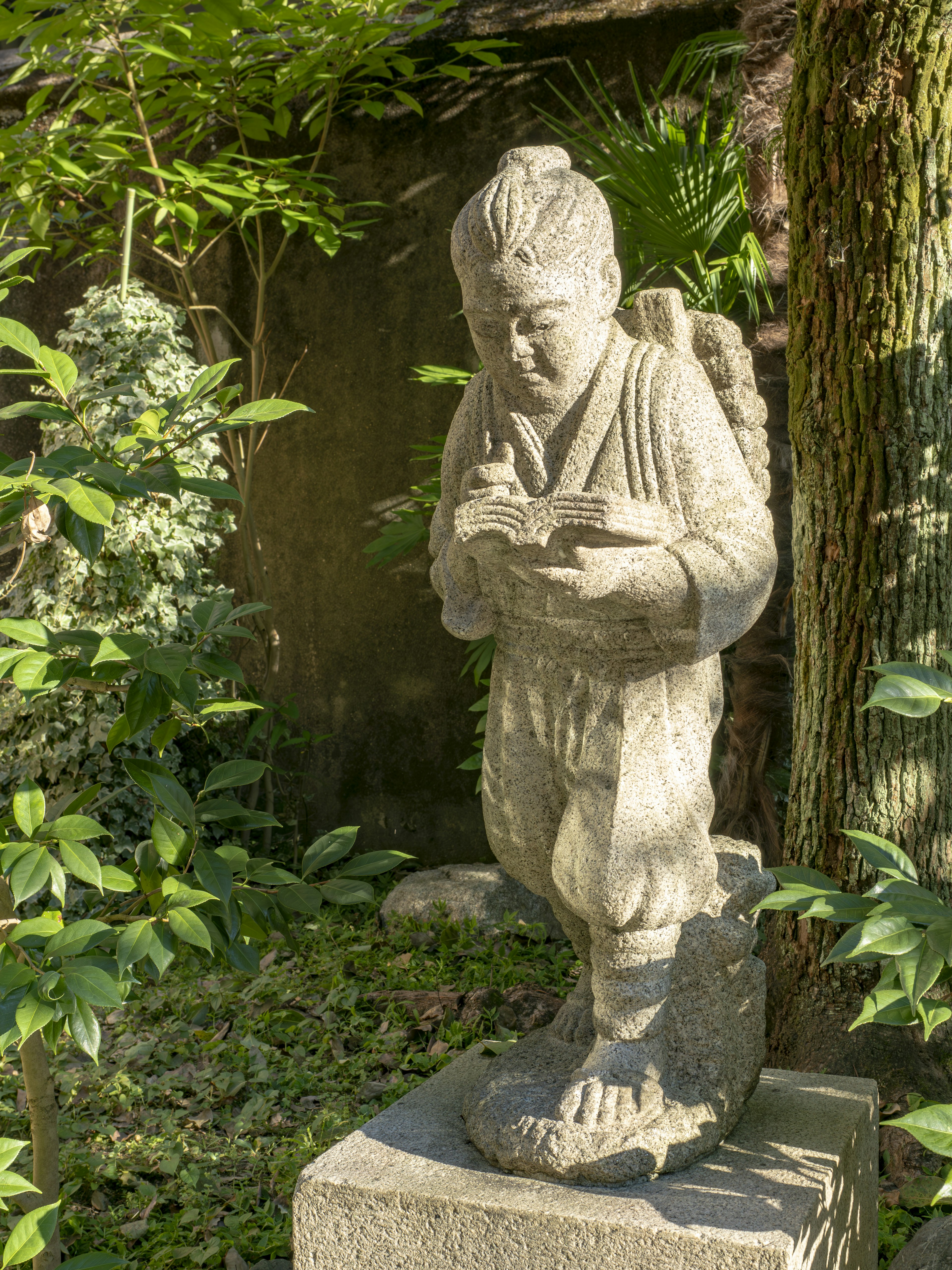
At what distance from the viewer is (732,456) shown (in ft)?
6.47

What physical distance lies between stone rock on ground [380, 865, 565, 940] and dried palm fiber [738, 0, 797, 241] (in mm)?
2708

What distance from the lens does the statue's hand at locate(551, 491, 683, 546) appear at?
6.03 feet

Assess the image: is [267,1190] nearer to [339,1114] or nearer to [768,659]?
[339,1114]

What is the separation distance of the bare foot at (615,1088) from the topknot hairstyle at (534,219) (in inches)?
52.8

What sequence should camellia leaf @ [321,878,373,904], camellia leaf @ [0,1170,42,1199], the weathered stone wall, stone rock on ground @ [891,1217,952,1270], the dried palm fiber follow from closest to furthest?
camellia leaf @ [0,1170,42,1199], camellia leaf @ [321,878,373,904], stone rock on ground @ [891,1217,952,1270], the dried palm fiber, the weathered stone wall

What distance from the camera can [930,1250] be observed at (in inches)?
88.9

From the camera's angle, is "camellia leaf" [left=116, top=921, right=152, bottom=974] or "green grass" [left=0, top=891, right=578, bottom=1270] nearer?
"camellia leaf" [left=116, top=921, right=152, bottom=974]

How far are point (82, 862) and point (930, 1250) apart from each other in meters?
1.80

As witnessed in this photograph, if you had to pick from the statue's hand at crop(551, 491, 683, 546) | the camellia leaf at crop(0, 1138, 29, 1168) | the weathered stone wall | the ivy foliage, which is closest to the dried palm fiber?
the weathered stone wall

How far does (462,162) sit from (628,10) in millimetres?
918

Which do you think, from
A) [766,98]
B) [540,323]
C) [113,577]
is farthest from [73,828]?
[766,98]

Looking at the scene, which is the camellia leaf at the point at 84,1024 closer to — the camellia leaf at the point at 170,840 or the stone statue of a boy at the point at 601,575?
the camellia leaf at the point at 170,840

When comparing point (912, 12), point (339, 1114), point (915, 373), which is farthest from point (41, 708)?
point (912, 12)

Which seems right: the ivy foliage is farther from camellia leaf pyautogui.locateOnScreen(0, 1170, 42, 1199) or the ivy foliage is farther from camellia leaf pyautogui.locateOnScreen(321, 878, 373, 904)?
camellia leaf pyautogui.locateOnScreen(0, 1170, 42, 1199)
